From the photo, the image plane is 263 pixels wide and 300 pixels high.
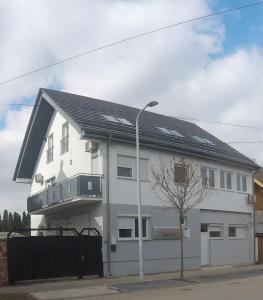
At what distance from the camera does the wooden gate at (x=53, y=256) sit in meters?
21.3

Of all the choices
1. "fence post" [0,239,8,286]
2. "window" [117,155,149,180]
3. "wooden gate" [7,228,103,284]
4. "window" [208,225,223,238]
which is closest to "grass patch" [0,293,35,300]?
"fence post" [0,239,8,286]

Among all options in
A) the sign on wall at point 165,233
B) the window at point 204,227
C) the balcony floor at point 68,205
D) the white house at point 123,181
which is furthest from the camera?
the window at point 204,227

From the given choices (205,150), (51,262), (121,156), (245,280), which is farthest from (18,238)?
(205,150)

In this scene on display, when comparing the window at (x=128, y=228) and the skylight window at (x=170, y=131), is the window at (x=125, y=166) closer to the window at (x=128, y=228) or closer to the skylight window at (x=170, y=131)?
the window at (x=128, y=228)

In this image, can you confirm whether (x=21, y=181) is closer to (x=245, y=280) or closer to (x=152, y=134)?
(x=152, y=134)

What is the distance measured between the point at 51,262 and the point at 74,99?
10.1 meters

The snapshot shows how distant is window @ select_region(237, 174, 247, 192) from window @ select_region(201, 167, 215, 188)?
2.88m

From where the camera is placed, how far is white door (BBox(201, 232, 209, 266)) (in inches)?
1174

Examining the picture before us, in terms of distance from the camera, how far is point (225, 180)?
32.2 meters

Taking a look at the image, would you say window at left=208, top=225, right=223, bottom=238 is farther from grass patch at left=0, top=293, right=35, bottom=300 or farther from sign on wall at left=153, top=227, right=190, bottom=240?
grass patch at left=0, top=293, right=35, bottom=300

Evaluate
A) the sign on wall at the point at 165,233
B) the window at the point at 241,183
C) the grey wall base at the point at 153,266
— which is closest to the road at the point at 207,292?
the grey wall base at the point at 153,266

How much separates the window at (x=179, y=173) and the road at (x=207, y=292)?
727 cm

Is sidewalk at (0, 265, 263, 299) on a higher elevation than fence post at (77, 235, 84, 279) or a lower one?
lower

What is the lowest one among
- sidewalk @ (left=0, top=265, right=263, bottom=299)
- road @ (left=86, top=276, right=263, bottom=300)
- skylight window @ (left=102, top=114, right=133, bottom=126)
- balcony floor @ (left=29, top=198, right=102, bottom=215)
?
sidewalk @ (left=0, top=265, right=263, bottom=299)
